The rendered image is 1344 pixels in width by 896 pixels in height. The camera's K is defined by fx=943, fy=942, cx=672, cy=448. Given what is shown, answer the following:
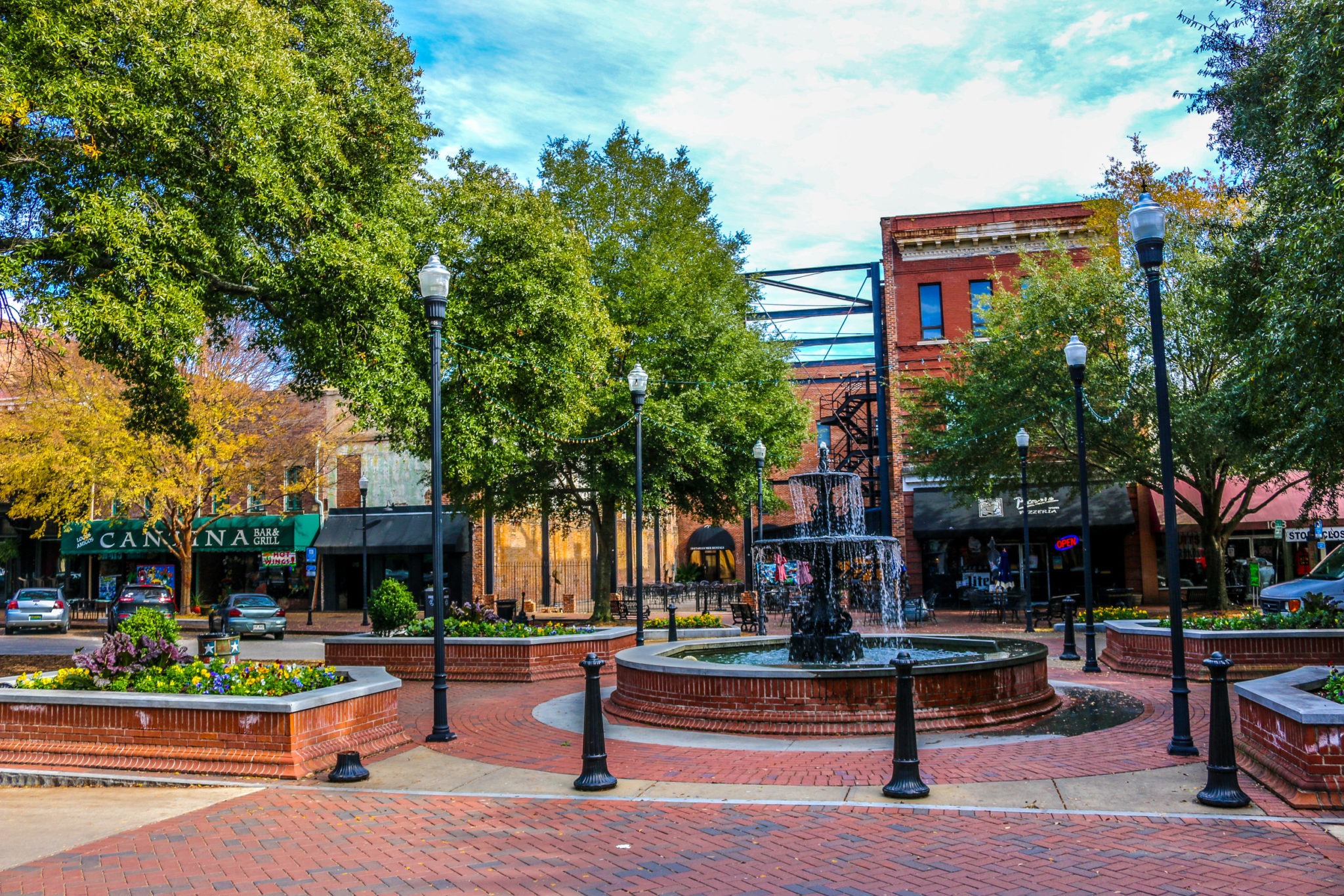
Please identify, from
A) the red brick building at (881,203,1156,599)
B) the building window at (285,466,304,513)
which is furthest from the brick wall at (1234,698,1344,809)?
the building window at (285,466,304,513)

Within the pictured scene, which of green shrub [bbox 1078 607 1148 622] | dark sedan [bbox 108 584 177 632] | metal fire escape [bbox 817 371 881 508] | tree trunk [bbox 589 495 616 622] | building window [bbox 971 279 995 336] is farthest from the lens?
metal fire escape [bbox 817 371 881 508]

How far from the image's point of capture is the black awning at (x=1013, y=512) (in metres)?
29.9

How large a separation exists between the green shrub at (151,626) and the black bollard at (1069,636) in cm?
1460

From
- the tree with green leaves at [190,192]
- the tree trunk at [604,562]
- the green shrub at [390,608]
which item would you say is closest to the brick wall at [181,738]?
the tree with green leaves at [190,192]

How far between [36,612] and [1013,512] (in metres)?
31.5

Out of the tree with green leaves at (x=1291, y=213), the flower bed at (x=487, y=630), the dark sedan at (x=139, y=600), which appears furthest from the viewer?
the dark sedan at (x=139, y=600)

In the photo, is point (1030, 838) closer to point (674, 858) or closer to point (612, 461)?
point (674, 858)

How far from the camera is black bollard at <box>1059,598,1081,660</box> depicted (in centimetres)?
1733

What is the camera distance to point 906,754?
25.1ft

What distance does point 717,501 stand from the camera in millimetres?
26922

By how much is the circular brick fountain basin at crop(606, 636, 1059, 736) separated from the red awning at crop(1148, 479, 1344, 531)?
18628mm

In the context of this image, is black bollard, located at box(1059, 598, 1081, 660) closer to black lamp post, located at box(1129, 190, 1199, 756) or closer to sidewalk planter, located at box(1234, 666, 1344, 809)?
black lamp post, located at box(1129, 190, 1199, 756)

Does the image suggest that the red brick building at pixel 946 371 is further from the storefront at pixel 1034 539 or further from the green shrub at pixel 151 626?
the green shrub at pixel 151 626

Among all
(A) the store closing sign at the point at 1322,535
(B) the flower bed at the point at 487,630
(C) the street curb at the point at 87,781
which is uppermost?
(A) the store closing sign at the point at 1322,535
